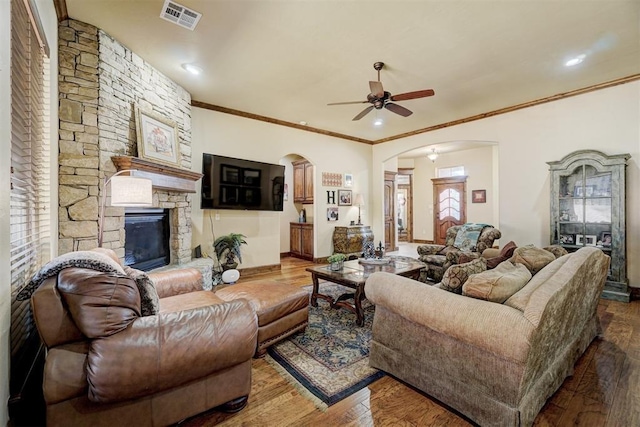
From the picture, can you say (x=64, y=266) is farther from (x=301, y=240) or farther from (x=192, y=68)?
(x=301, y=240)

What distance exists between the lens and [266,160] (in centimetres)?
542

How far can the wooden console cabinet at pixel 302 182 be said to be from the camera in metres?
6.76

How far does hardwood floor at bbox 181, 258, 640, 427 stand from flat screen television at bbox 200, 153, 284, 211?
3.10 meters

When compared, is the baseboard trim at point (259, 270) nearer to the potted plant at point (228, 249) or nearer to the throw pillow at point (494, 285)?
the potted plant at point (228, 249)

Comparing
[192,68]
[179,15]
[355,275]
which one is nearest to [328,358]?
[355,275]

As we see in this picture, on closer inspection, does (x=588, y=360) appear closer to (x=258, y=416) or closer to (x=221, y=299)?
(x=258, y=416)

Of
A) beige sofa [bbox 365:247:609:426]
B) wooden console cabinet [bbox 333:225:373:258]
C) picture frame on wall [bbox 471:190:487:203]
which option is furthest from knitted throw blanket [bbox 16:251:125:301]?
picture frame on wall [bbox 471:190:487:203]

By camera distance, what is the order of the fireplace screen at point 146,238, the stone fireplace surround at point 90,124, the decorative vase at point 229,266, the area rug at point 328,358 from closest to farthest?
the area rug at point 328,358, the stone fireplace surround at point 90,124, the fireplace screen at point 146,238, the decorative vase at point 229,266

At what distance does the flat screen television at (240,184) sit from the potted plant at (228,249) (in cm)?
57

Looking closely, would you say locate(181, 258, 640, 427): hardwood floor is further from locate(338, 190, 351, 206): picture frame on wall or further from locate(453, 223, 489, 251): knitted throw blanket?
locate(338, 190, 351, 206): picture frame on wall

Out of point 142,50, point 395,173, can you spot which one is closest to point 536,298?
point 142,50

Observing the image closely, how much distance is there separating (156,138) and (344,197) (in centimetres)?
426

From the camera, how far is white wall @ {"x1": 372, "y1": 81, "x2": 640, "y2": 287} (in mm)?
3828

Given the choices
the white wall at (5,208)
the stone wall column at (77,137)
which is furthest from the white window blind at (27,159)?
the stone wall column at (77,137)
